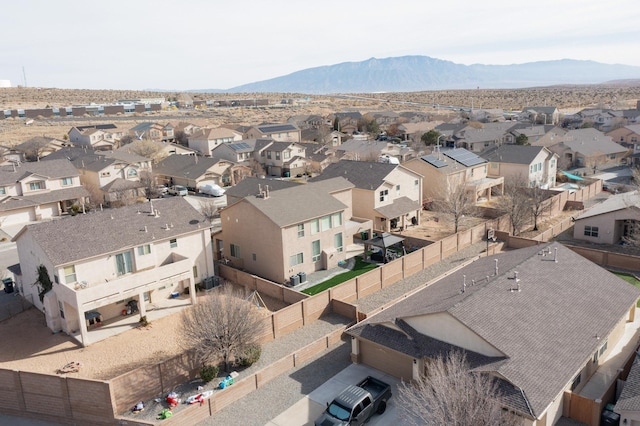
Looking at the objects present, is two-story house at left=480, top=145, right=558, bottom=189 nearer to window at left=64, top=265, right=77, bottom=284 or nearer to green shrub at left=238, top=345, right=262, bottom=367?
green shrub at left=238, top=345, right=262, bottom=367

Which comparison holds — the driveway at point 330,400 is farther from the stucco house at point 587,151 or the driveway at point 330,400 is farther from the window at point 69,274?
the stucco house at point 587,151

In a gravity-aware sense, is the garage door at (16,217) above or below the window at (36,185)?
below

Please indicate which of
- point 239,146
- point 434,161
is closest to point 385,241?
point 434,161

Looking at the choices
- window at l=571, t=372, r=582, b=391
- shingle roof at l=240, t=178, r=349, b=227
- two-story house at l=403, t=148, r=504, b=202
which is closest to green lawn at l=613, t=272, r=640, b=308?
window at l=571, t=372, r=582, b=391

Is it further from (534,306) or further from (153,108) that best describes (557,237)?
(153,108)

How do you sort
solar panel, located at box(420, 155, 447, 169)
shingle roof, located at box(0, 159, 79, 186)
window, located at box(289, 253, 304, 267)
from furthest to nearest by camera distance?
shingle roof, located at box(0, 159, 79, 186) < solar panel, located at box(420, 155, 447, 169) < window, located at box(289, 253, 304, 267)

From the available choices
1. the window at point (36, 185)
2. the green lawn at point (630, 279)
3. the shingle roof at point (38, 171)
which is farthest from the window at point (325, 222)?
the window at point (36, 185)
